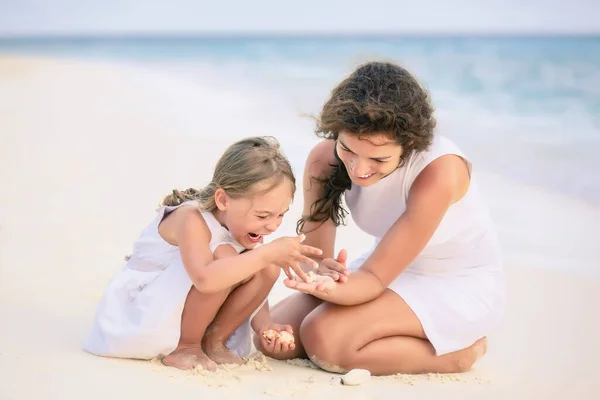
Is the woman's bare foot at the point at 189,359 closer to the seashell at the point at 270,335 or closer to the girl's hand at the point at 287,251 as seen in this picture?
the seashell at the point at 270,335

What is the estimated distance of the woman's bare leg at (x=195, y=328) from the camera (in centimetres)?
314

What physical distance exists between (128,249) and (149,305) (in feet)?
6.55

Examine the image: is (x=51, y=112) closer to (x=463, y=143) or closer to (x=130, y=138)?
(x=130, y=138)

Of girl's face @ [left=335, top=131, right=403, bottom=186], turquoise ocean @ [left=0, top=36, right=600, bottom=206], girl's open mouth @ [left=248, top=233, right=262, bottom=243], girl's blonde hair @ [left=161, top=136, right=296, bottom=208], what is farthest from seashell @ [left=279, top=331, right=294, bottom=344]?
turquoise ocean @ [left=0, top=36, right=600, bottom=206]

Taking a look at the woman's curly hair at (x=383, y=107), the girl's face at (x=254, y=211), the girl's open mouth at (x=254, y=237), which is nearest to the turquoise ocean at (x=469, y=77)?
the woman's curly hair at (x=383, y=107)

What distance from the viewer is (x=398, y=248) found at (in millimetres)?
3344

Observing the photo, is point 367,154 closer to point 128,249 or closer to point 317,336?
point 317,336

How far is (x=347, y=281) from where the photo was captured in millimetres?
3357

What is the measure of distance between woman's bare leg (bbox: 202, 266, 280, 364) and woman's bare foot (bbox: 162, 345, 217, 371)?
0.09m

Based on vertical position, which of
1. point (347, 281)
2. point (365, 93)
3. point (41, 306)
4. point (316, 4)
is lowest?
point (41, 306)

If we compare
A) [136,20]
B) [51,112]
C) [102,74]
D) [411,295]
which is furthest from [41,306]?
[136,20]

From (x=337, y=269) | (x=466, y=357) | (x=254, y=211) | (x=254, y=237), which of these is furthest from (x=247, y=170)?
(x=466, y=357)

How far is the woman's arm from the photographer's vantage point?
3336 millimetres

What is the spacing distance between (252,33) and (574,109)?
17.0m
